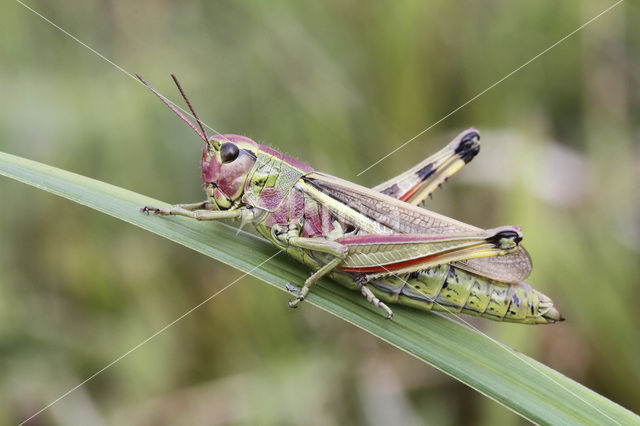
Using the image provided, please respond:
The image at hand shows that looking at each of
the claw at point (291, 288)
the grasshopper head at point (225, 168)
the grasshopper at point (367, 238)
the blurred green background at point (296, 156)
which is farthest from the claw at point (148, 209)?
the blurred green background at point (296, 156)

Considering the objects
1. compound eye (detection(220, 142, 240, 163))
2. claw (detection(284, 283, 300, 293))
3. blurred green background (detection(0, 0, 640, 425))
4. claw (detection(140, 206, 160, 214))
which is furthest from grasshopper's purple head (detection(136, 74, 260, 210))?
blurred green background (detection(0, 0, 640, 425))

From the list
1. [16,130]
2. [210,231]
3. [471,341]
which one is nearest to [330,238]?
[210,231]

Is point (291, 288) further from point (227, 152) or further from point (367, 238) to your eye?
point (227, 152)

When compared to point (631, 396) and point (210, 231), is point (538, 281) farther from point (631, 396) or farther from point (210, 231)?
point (210, 231)

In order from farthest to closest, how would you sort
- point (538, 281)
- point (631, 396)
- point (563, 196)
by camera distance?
point (563, 196)
point (538, 281)
point (631, 396)

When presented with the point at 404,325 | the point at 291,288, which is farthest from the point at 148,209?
the point at 404,325
